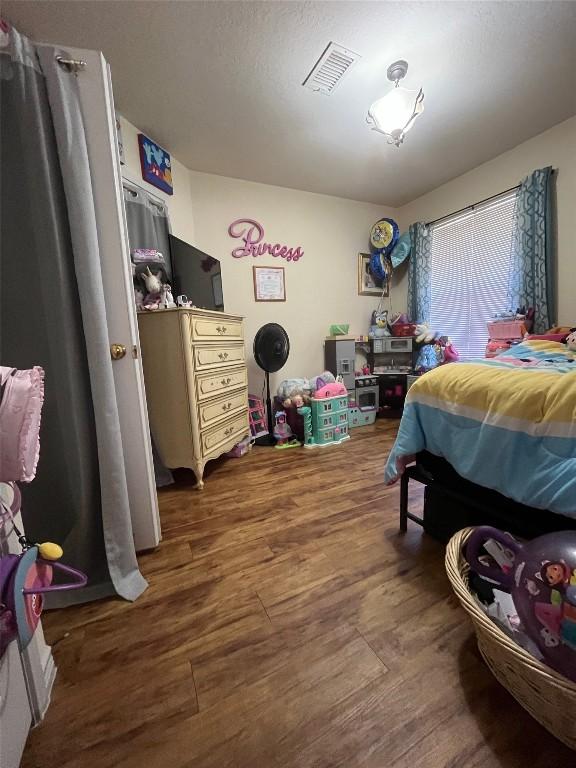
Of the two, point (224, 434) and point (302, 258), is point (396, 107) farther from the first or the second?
point (224, 434)

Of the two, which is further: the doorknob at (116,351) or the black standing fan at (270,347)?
the black standing fan at (270,347)

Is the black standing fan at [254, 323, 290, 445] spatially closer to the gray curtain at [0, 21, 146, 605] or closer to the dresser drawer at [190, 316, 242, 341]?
the dresser drawer at [190, 316, 242, 341]

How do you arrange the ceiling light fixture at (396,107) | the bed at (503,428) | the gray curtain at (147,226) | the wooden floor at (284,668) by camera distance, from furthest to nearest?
the gray curtain at (147,226) → the ceiling light fixture at (396,107) → the bed at (503,428) → the wooden floor at (284,668)

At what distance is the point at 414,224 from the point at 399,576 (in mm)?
3572

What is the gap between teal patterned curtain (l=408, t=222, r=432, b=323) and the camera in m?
3.25

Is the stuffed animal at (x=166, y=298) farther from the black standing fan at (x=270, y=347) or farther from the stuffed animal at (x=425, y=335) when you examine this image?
the stuffed animal at (x=425, y=335)

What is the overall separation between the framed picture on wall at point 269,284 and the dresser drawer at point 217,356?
77 centimetres

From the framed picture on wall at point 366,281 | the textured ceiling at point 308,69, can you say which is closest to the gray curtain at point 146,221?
the textured ceiling at point 308,69

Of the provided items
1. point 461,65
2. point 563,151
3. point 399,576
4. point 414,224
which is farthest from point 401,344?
point 399,576

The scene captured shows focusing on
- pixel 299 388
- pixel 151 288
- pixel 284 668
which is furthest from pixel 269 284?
pixel 284 668

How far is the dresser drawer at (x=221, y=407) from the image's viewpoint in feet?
6.25

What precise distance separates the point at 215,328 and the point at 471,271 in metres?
2.66

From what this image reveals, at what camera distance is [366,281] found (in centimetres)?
350

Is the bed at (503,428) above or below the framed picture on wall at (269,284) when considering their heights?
below
